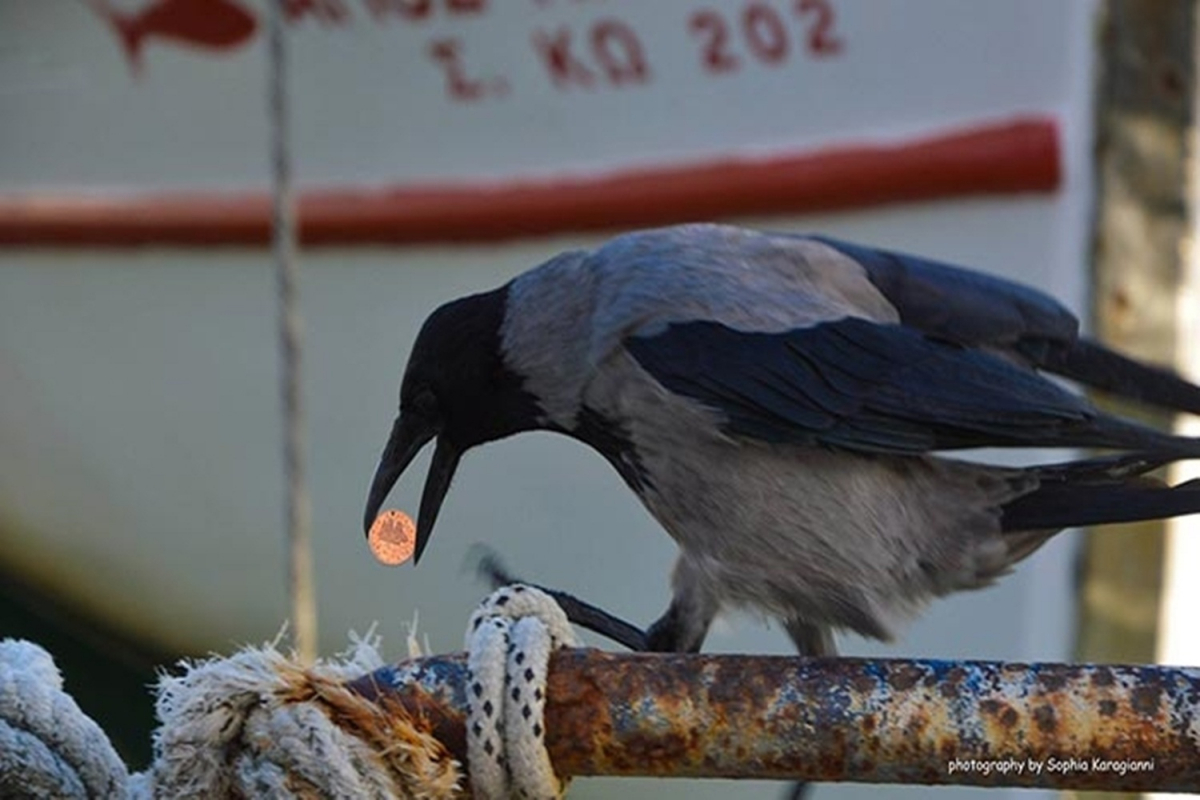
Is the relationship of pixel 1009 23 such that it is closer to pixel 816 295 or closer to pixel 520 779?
pixel 816 295

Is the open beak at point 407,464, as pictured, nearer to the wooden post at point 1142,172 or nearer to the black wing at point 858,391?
the black wing at point 858,391

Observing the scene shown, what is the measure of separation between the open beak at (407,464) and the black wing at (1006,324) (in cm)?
45

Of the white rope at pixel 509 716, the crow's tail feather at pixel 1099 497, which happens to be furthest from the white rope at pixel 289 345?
the white rope at pixel 509 716

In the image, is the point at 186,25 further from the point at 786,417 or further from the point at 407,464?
the point at 786,417

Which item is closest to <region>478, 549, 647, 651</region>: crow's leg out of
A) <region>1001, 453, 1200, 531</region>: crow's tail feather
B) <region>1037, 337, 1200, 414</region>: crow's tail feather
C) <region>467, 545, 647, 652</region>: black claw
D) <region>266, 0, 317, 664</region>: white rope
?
<region>467, 545, 647, 652</region>: black claw

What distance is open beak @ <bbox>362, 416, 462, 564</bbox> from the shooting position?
214 cm

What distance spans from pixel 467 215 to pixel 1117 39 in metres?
1.13

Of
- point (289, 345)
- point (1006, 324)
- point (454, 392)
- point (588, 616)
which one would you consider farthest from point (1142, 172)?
point (588, 616)

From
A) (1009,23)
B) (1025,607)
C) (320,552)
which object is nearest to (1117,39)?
(1009,23)

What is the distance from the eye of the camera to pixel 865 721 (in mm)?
1341

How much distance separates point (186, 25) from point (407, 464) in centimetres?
187

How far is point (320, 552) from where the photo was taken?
160 inches

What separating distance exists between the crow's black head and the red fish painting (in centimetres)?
174

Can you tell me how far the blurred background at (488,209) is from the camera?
11.9ft
